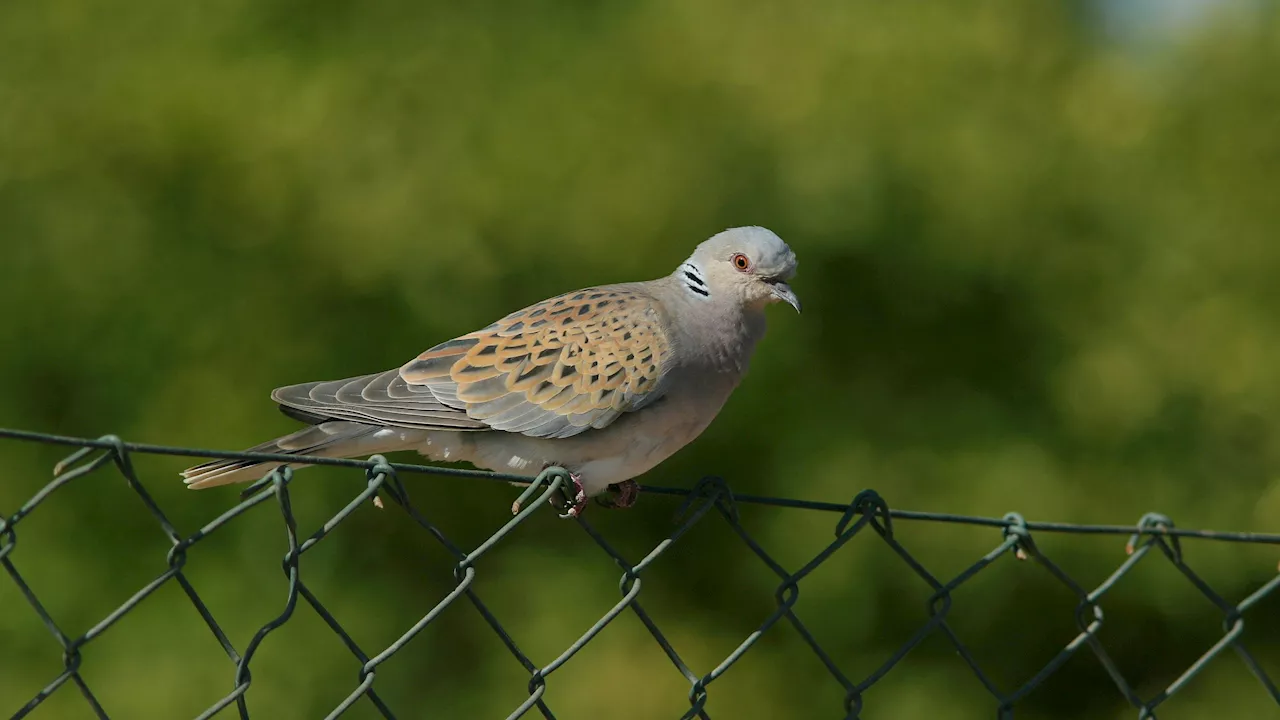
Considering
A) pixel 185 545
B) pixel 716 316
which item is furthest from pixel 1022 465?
pixel 185 545

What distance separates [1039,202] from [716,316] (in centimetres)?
200

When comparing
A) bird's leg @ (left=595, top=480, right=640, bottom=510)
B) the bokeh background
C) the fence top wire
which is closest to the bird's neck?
bird's leg @ (left=595, top=480, right=640, bottom=510)

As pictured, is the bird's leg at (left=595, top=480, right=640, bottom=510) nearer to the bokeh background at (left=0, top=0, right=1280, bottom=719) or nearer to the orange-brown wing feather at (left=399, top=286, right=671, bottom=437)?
the orange-brown wing feather at (left=399, top=286, right=671, bottom=437)

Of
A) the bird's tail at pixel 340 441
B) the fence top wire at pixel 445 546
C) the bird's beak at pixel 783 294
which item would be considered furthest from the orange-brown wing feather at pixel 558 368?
the fence top wire at pixel 445 546

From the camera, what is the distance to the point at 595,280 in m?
4.36

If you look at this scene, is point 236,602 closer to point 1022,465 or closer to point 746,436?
point 746,436

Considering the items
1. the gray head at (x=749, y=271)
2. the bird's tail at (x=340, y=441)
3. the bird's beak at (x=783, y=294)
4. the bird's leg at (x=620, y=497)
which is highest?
the bird's tail at (x=340, y=441)

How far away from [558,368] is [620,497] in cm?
38

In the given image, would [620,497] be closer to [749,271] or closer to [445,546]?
[749,271]

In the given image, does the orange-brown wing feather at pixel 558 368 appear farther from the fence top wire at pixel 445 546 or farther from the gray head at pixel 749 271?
the fence top wire at pixel 445 546

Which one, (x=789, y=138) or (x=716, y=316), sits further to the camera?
(x=789, y=138)

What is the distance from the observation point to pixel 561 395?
297 centimetres

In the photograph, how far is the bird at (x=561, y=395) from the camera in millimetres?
2902

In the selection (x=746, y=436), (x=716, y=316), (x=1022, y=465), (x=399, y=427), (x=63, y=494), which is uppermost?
(x=63, y=494)
